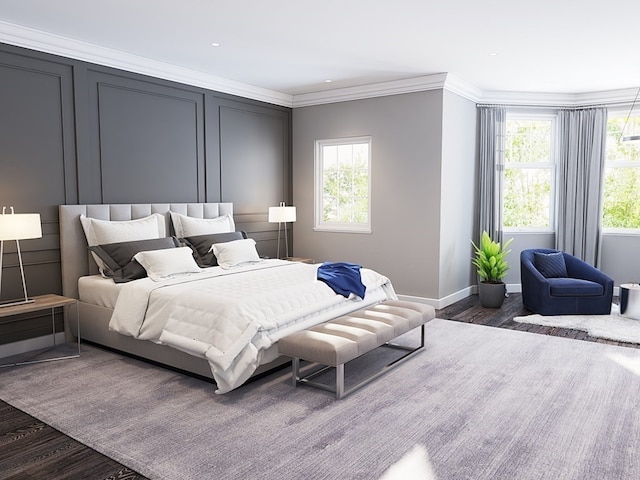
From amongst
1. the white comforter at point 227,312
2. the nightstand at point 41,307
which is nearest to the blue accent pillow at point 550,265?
the white comforter at point 227,312

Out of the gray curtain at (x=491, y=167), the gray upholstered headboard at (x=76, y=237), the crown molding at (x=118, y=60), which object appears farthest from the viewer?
the gray curtain at (x=491, y=167)

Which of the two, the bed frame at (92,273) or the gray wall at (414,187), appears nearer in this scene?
the bed frame at (92,273)

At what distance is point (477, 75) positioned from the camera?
5.85 meters

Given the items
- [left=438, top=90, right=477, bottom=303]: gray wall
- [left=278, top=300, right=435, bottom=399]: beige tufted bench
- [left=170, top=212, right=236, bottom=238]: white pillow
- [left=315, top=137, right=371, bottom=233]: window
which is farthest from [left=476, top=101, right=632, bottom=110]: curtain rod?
[left=170, top=212, right=236, bottom=238]: white pillow

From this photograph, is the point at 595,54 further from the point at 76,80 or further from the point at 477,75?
the point at 76,80

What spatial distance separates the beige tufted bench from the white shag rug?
180 cm

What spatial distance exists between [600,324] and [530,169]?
260 cm

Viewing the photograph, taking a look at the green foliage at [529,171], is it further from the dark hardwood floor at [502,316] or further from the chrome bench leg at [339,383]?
the chrome bench leg at [339,383]

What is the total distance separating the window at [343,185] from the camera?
6.53 metres

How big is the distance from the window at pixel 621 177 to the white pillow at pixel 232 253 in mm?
4821

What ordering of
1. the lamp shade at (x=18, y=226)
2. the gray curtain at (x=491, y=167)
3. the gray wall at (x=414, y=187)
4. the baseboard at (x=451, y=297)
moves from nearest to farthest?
the lamp shade at (x=18, y=226) → the gray wall at (x=414, y=187) → the baseboard at (x=451, y=297) → the gray curtain at (x=491, y=167)

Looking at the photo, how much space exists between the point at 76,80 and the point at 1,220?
1.54 meters

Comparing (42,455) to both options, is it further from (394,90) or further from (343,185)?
(394,90)

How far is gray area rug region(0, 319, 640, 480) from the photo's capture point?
2531 mm
